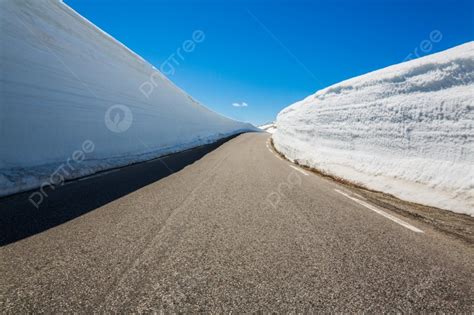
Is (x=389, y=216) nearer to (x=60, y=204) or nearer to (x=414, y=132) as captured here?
(x=414, y=132)

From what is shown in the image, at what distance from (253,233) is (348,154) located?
5487 millimetres

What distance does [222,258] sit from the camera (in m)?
2.22

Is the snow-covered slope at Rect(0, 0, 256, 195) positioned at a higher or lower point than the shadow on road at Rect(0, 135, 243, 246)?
higher

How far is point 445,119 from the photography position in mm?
4719

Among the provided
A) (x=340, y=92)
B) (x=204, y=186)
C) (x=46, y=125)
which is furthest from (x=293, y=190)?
(x=46, y=125)

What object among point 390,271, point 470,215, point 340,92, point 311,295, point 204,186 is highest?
point 340,92

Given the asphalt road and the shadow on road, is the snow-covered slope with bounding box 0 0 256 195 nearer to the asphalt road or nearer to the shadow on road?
the shadow on road

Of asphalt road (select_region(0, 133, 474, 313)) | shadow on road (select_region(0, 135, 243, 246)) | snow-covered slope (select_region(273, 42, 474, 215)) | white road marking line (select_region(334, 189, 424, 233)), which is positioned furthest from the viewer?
snow-covered slope (select_region(273, 42, 474, 215))

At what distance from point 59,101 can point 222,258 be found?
7654mm

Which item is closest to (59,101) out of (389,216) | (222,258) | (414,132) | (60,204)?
(60,204)

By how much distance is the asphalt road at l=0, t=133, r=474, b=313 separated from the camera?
5.47 ft

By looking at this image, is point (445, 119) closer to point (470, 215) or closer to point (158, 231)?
point (470, 215)

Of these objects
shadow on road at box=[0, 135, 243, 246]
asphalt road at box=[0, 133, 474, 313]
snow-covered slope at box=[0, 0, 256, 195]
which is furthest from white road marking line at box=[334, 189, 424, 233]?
snow-covered slope at box=[0, 0, 256, 195]

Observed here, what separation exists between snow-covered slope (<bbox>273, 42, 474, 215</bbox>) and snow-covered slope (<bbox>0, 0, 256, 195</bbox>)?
708cm
